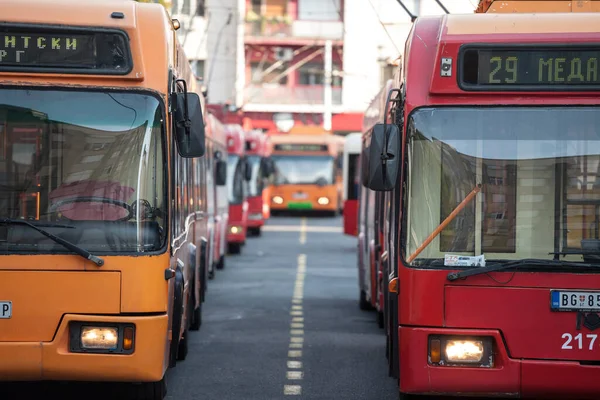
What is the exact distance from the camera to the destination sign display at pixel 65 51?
8281 millimetres

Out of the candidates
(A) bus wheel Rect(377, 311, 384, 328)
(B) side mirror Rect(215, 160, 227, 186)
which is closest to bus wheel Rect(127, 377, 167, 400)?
(A) bus wheel Rect(377, 311, 384, 328)

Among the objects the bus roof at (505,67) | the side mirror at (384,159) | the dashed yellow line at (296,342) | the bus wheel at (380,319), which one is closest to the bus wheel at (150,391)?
the dashed yellow line at (296,342)

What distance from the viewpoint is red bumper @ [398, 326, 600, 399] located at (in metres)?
7.81

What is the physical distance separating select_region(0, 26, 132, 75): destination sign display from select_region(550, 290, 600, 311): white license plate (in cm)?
297

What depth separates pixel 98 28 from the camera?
830 cm

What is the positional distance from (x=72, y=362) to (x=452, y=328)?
7.64 ft

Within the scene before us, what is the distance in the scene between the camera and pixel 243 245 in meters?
29.8

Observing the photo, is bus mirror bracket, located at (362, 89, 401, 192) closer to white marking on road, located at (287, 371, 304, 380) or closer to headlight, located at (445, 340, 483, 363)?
headlight, located at (445, 340, 483, 363)

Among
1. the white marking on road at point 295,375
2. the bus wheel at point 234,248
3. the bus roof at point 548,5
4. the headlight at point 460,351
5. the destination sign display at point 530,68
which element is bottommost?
the white marking on road at point 295,375

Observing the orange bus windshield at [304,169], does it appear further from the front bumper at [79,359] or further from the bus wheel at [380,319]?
the front bumper at [79,359]

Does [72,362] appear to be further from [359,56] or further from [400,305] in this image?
[359,56]

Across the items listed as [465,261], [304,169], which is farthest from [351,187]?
[304,169]

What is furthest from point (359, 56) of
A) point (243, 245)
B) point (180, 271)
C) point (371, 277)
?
point (180, 271)

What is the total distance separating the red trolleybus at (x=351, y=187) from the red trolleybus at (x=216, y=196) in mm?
2241
